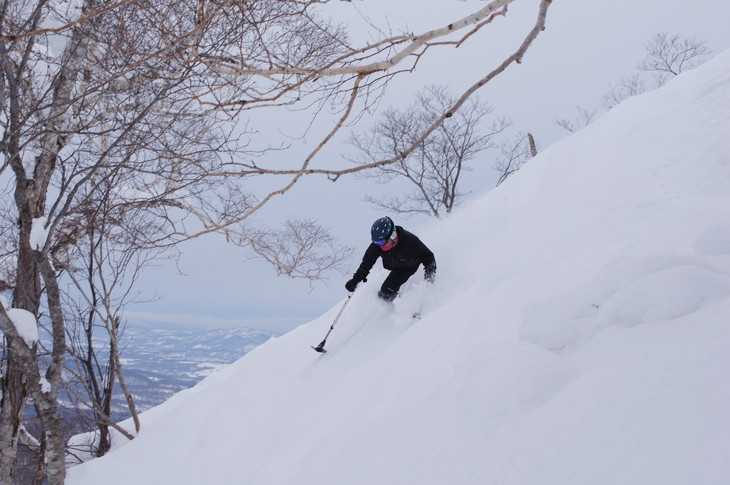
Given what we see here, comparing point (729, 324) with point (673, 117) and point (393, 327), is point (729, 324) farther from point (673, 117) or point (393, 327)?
point (673, 117)

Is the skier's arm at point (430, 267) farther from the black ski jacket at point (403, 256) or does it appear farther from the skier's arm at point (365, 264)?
the skier's arm at point (365, 264)

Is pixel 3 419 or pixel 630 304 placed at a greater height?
pixel 630 304

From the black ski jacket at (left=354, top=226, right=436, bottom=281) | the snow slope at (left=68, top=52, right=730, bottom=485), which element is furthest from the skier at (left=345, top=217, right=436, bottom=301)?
the snow slope at (left=68, top=52, right=730, bottom=485)

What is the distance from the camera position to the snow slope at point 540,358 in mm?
1889

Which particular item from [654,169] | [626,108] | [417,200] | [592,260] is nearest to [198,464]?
[592,260]

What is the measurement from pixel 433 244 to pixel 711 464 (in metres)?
5.67

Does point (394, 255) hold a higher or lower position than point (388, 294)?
higher

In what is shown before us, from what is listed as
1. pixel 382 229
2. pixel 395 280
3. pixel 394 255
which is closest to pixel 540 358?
pixel 382 229

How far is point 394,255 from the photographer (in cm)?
546

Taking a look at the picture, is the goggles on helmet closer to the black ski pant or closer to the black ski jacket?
the black ski jacket

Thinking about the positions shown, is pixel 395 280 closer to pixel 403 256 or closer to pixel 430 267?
pixel 403 256

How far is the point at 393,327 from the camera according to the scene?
17.9ft

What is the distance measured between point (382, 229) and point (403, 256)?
19.5 inches

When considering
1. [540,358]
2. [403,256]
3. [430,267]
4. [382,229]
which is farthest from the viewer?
[430,267]
